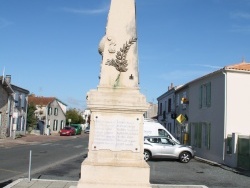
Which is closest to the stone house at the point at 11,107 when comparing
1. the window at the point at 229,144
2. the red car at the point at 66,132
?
the red car at the point at 66,132

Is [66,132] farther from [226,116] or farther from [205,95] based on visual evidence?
[226,116]

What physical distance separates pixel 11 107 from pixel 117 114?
119ft

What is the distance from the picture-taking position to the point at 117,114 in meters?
8.43

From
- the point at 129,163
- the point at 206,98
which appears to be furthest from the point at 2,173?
the point at 206,98

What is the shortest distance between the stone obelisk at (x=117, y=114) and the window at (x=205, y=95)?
1750 centimetres

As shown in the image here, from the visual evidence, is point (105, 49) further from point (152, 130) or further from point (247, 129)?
point (152, 130)

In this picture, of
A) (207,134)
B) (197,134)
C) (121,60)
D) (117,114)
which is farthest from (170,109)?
(117,114)

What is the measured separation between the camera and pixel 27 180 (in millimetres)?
11172

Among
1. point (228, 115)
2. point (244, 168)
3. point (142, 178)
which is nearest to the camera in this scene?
point (142, 178)

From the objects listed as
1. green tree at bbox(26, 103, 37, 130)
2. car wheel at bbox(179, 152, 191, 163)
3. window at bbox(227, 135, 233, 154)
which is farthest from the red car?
window at bbox(227, 135, 233, 154)

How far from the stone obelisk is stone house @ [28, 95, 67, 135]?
49.7 meters

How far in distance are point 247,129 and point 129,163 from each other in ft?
52.2

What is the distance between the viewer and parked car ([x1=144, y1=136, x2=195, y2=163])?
22375 mm

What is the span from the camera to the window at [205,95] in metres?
25.6
